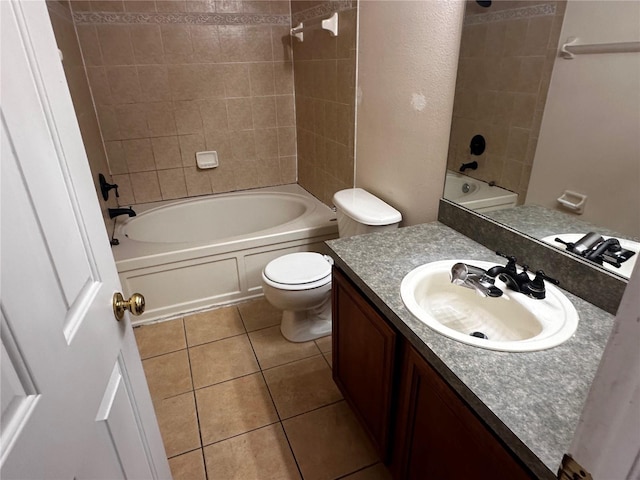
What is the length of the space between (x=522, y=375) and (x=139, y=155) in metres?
2.87

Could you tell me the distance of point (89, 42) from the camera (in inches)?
102

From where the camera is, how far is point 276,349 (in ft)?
7.05

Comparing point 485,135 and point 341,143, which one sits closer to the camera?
point 485,135

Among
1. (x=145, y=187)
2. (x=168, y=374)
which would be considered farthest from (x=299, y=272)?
(x=145, y=187)

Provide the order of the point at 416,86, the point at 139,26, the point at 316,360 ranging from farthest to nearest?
the point at 139,26
the point at 316,360
the point at 416,86

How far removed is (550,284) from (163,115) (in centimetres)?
272

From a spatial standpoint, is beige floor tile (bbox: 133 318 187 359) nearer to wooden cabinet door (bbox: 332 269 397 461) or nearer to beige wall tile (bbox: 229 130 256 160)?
wooden cabinet door (bbox: 332 269 397 461)

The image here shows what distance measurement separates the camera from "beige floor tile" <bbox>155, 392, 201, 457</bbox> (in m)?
1.62

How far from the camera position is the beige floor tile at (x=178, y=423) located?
162cm

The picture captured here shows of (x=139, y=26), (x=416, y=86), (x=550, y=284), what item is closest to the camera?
(x=550, y=284)

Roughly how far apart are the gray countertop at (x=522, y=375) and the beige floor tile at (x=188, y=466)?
979mm

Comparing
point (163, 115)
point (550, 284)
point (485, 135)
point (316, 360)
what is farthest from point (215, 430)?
point (163, 115)

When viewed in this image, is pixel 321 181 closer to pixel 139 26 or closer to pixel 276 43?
pixel 276 43

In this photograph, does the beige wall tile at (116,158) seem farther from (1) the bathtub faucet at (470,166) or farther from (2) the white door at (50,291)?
(1) the bathtub faucet at (470,166)
